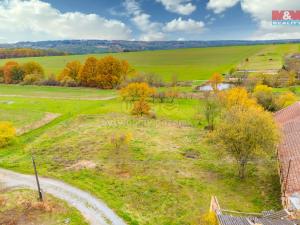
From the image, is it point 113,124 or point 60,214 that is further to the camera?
point 113,124

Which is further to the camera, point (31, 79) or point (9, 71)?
point (9, 71)

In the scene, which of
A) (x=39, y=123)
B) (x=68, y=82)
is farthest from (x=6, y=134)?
(x=68, y=82)

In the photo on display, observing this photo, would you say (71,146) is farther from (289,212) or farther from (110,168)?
(289,212)

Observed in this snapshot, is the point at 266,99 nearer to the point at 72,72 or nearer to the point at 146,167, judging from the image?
the point at 146,167

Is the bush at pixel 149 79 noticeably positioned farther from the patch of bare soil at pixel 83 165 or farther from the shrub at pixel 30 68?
the patch of bare soil at pixel 83 165

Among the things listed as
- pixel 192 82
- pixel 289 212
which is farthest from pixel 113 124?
pixel 192 82

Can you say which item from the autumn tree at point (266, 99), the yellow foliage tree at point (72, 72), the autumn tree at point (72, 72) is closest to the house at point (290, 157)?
the autumn tree at point (266, 99)

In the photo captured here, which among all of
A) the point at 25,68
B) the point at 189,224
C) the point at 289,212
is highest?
the point at 25,68
